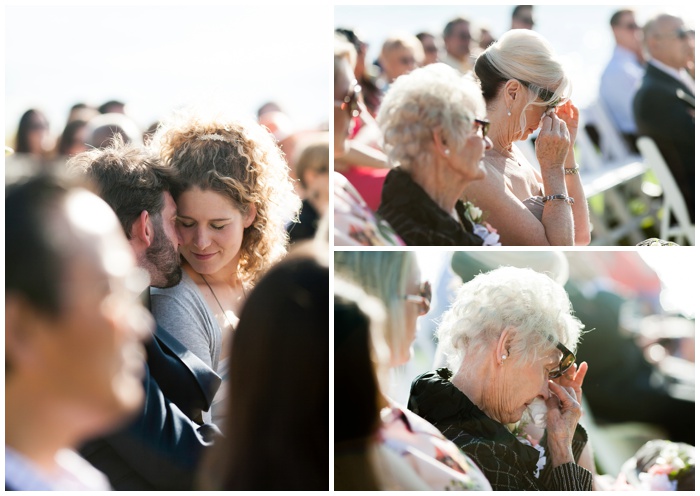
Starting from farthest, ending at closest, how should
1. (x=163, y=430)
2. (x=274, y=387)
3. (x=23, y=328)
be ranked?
(x=163, y=430), (x=274, y=387), (x=23, y=328)

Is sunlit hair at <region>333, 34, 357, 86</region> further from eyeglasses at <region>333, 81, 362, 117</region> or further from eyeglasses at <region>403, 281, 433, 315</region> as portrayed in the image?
eyeglasses at <region>403, 281, 433, 315</region>

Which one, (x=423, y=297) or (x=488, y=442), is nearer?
(x=488, y=442)

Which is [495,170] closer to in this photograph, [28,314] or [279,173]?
[279,173]

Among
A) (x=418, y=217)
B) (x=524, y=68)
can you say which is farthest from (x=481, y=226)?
(x=524, y=68)

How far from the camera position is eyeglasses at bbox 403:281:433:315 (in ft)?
9.84

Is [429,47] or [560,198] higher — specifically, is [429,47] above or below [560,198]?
above

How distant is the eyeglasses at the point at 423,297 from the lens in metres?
Answer: 3.00

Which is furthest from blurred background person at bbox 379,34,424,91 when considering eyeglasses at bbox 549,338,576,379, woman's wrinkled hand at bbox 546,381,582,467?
woman's wrinkled hand at bbox 546,381,582,467

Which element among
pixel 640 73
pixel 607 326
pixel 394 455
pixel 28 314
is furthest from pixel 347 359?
pixel 640 73

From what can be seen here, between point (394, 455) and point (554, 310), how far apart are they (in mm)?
758

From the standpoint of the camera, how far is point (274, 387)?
157 centimetres

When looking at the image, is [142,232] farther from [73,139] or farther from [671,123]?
[671,123]

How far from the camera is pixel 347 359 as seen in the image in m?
1.78

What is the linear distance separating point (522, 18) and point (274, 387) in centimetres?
190
